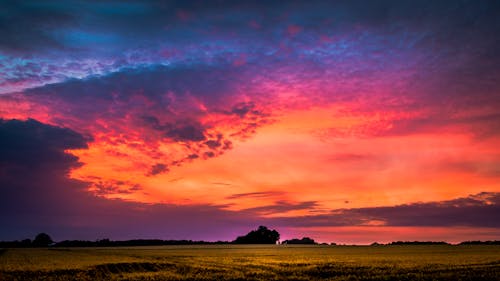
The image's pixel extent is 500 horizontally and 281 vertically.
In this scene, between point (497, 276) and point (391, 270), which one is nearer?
point (497, 276)

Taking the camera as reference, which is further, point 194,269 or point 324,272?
point 194,269

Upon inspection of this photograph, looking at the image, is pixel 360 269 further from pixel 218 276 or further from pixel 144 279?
pixel 144 279

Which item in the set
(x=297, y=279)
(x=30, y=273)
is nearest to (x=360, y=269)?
(x=297, y=279)

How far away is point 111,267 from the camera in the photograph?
53938mm

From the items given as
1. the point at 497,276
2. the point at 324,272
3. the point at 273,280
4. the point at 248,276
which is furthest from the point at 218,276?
the point at 497,276

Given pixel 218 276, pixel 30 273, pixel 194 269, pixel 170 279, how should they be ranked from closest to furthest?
1. pixel 170 279
2. pixel 218 276
3. pixel 30 273
4. pixel 194 269

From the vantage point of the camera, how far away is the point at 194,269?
5103 cm

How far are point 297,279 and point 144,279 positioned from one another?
1424 cm

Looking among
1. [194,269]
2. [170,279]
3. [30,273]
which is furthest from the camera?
[194,269]

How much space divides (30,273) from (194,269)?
1766 centimetres

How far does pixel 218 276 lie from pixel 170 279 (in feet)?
16.6

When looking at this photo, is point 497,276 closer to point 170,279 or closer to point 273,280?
point 273,280

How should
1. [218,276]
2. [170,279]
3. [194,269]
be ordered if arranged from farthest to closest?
[194,269] < [218,276] < [170,279]

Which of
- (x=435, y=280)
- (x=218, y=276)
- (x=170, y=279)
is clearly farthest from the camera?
(x=218, y=276)
